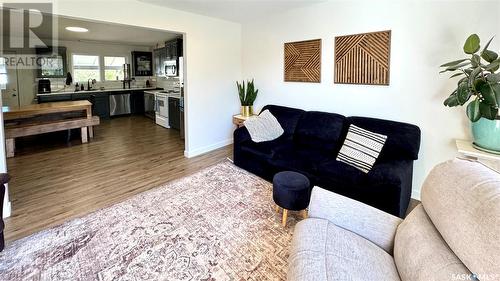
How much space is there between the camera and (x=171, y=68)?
6680 millimetres

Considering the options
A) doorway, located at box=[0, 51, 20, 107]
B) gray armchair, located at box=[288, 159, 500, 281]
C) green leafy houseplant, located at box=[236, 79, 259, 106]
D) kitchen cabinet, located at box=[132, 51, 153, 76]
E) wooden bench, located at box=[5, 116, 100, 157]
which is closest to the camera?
gray armchair, located at box=[288, 159, 500, 281]

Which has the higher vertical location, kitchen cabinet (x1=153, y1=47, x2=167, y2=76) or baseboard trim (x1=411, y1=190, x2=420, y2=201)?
kitchen cabinet (x1=153, y1=47, x2=167, y2=76)

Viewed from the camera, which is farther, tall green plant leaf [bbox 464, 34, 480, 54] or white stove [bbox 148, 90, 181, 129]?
white stove [bbox 148, 90, 181, 129]

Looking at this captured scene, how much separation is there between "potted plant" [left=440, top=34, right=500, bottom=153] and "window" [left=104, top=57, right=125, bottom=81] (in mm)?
8903

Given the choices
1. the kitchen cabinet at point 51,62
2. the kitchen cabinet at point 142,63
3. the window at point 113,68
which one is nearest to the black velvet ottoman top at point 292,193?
the kitchen cabinet at point 51,62

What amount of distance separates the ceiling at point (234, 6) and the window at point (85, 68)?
5662 millimetres

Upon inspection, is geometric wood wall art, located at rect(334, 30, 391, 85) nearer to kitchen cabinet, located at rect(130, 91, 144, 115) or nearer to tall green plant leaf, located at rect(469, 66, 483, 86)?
tall green plant leaf, located at rect(469, 66, 483, 86)

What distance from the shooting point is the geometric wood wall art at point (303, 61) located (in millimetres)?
3717

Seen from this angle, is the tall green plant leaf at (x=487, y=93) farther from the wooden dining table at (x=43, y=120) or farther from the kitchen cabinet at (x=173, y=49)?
the wooden dining table at (x=43, y=120)

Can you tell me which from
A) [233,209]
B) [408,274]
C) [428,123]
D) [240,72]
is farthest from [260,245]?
[240,72]

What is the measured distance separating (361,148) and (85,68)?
8328 millimetres

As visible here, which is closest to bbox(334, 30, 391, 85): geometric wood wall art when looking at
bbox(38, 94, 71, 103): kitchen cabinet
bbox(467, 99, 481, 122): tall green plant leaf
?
bbox(467, 99, 481, 122): tall green plant leaf

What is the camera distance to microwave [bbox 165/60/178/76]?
21.3 ft

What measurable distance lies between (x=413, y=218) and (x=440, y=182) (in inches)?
9.6
